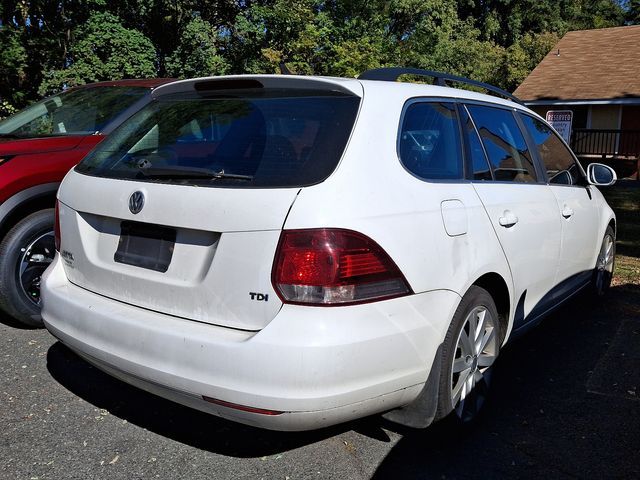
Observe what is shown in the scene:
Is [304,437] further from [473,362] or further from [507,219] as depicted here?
[507,219]

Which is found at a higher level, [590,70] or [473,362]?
[473,362]

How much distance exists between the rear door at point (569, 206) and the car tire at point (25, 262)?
342cm

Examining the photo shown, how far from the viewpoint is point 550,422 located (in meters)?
3.56

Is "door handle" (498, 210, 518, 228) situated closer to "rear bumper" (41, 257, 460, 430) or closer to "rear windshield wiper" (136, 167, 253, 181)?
"rear bumper" (41, 257, 460, 430)

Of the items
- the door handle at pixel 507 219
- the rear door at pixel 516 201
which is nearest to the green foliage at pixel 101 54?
the rear door at pixel 516 201

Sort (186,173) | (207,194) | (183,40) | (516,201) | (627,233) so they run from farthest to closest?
(183,40) < (627,233) < (516,201) < (186,173) < (207,194)

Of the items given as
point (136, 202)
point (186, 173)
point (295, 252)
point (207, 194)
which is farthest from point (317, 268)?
point (136, 202)

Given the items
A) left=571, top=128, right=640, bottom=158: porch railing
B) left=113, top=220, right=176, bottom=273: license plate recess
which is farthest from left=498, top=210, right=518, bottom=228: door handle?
left=571, top=128, right=640, bottom=158: porch railing

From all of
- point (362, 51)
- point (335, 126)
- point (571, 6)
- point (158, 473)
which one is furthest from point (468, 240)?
point (571, 6)

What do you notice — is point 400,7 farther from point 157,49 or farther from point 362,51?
point 157,49

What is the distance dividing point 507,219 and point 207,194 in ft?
5.46

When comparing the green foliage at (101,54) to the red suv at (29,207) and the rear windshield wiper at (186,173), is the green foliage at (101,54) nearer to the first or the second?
the red suv at (29,207)

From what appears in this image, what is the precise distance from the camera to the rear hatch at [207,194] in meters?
2.58

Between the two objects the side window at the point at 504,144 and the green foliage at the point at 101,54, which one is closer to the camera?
the side window at the point at 504,144
